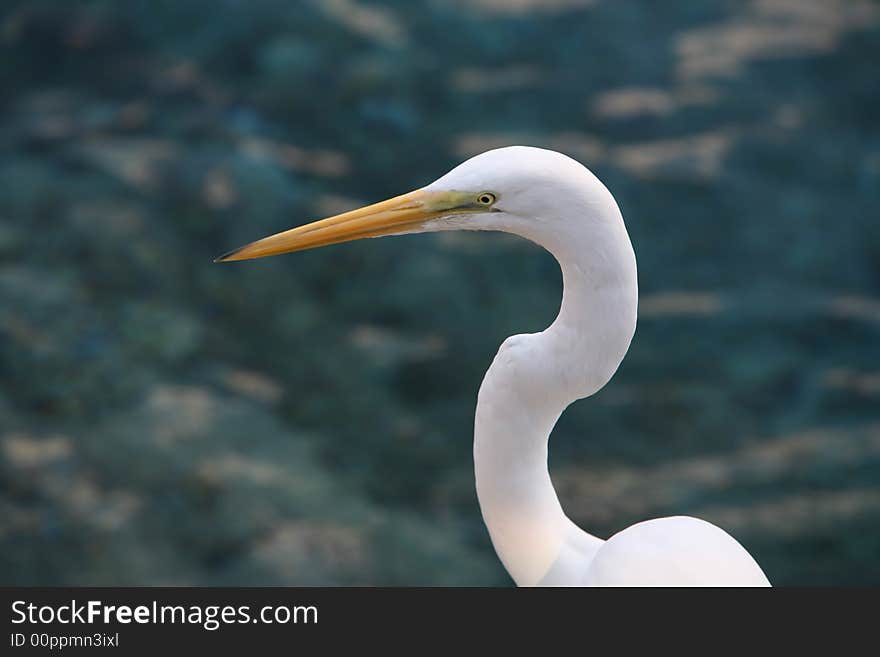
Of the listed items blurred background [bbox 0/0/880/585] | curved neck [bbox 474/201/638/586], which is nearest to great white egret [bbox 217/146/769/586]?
curved neck [bbox 474/201/638/586]

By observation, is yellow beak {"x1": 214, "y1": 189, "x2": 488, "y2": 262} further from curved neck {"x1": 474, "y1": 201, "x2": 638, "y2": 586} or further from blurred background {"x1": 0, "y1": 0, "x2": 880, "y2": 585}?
blurred background {"x1": 0, "y1": 0, "x2": 880, "y2": 585}

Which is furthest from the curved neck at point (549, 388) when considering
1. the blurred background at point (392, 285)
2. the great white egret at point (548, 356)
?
the blurred background at point (392, 285)

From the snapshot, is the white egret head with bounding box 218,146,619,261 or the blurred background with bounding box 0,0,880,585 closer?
the white egret head with bounding box 218,146,619,261

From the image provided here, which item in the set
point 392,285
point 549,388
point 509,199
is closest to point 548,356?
point 549,388

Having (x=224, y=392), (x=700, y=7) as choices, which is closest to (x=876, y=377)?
(x=700, y=7)

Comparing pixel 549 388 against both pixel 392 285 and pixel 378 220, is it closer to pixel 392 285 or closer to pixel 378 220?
pixel 378 220

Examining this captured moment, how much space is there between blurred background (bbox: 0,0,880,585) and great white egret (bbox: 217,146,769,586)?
1558 mm

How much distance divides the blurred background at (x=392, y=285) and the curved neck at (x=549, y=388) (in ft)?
5.07

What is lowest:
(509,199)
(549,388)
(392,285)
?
(549,388)

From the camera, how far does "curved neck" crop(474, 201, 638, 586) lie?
1270 millimetres

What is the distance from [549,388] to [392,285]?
2.24 m

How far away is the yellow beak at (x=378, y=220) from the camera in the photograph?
4.29 feet

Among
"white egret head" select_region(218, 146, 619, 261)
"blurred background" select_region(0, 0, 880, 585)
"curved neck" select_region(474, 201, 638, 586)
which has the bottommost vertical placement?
"curved neck" select_region(474, 201, 638, 586)

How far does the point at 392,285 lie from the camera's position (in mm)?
3541
